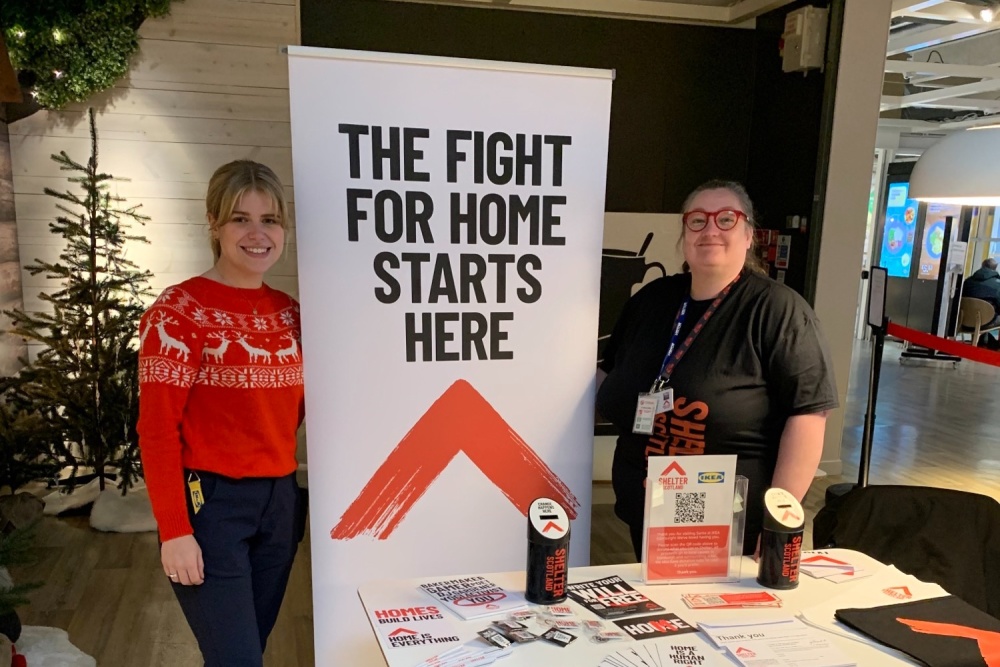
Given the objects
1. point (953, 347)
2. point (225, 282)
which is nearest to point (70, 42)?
point (225, 282)

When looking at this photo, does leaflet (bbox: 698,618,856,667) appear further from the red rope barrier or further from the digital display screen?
the digital display screen

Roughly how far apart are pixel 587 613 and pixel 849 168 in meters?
3.46

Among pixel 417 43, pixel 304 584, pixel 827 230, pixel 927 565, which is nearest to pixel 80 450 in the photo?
pixel 304 584

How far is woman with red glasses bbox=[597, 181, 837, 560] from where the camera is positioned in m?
1.56

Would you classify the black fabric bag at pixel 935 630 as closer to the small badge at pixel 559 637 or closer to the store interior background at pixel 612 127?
the small badge at pixel 559 637

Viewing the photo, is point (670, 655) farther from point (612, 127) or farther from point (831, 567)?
point (612, 127)

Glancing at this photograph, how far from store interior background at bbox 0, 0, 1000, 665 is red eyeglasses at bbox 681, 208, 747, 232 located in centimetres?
197

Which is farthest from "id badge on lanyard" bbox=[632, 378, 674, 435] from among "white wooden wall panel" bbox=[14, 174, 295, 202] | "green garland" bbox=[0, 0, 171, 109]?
"green garland" bbox=[0, 0, 171, 109]

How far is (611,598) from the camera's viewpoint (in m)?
1.28

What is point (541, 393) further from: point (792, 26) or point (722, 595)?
point (792, 26)

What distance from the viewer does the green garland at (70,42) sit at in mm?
3180

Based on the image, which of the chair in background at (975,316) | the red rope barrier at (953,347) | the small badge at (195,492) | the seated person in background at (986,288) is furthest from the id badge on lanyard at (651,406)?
the seated person in background at (986,288)

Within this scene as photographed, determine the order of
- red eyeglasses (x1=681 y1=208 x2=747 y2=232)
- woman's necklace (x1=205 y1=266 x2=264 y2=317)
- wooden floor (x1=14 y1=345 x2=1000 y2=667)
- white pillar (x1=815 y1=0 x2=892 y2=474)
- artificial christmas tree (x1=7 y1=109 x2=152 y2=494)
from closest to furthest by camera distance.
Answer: woman's necklace (x1=205 y1=266 x2=264 y2=317) → red eyeglasses (x1=681 y1=208 x2=747 y2=232) → wooden floor (x1=14 y1=345 x2=1000 y2=667) → artificial christmas tree (x1=7 y1=109 x2=152 y2=494) → white pillar (x1=815 y1=0 x2=892 y2=474)

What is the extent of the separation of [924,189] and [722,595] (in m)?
1.38
